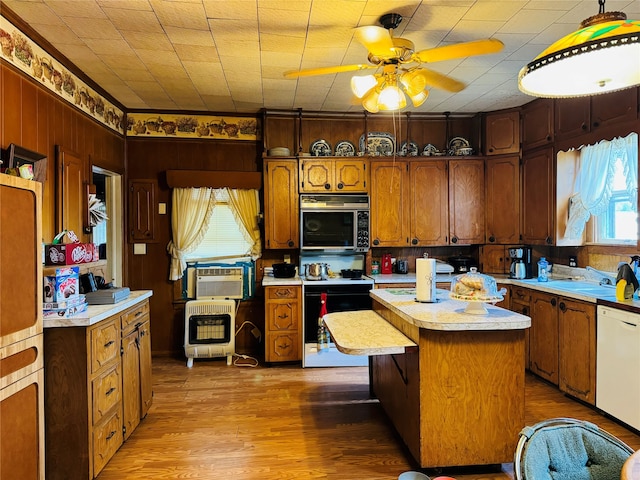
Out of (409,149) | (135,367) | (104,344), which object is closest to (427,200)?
(409,149)

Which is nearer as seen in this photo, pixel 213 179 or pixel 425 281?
pixel 425 281

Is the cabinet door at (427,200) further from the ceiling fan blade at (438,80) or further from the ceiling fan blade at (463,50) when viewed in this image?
the ceiling fan blade at (463,50)

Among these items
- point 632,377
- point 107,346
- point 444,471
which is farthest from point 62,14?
point 632,377

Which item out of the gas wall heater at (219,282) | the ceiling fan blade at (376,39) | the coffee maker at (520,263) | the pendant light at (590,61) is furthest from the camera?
the gas wall heater at (219,282)

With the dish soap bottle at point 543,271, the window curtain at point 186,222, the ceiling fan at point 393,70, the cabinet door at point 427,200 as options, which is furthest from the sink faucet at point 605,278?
the window curtain at point 186,222

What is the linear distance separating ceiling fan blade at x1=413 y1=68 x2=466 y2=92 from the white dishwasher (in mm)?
1939

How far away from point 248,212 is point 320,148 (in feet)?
3.77

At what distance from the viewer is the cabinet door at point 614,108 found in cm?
291

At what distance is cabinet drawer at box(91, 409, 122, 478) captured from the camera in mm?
2186

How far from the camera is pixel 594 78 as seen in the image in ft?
5.18

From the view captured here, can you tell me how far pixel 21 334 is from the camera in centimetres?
180

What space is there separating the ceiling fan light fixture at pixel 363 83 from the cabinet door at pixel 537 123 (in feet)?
7.89

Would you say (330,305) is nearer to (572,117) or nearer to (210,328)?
(210,328)

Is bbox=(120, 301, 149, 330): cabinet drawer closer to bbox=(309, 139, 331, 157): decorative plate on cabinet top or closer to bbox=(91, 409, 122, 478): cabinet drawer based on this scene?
bbox=(91, 409, 122, 478): cabinet drawer
